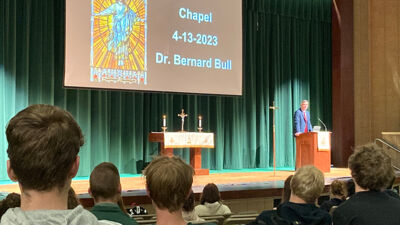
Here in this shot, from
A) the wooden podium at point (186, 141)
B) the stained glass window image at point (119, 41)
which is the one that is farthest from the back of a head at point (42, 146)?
the wooden podium at point (186, 141)

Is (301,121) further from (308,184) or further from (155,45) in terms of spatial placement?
(308,184)

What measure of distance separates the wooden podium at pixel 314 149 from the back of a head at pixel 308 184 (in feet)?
22.6

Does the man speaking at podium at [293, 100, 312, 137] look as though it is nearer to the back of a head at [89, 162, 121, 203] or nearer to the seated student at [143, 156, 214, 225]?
the back of a head at [89, 162, 121, 203]

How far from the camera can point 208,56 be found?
9305 mm

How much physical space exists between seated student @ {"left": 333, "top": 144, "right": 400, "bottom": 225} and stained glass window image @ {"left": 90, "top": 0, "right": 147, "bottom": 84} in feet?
20.2

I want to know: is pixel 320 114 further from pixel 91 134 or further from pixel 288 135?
pixel 91 134

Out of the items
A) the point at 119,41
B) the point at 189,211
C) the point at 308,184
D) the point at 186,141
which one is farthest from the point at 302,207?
the point at 186,141

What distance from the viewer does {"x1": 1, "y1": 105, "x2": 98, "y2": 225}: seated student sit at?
0.88 meters

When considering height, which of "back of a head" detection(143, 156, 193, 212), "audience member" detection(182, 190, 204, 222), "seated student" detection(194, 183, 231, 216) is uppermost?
"back of a head" detection(143, 156, 193, 212)

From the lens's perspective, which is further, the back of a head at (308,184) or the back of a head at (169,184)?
the back of a head at (308,184)

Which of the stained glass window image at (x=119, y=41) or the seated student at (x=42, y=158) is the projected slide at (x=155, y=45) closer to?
the stained glass window image at (x=119, y=41)

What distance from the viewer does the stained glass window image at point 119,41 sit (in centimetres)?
805

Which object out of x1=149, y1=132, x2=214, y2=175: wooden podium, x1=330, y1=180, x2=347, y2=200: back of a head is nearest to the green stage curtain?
x1=149, y1=132, x2=214, y2=175: wooden podium

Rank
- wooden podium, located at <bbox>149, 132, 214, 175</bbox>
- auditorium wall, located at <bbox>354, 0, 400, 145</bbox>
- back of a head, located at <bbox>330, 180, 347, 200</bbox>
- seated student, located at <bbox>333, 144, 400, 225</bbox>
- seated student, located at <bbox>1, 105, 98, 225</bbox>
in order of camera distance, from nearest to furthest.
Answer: seated student, located at <bbox>1, 105, 98, 225</bbox> < seated student, located at <bbox>333, 144, 400, 225</bbox> < back of a head, located at <bbox>330, 180, 347, 200</bbox> < wooden podium, located at <bbox>149, 132, 214, 175</bbox> < auditorium wall, located at <bbox>354, 0, 400, 145</bbox>
